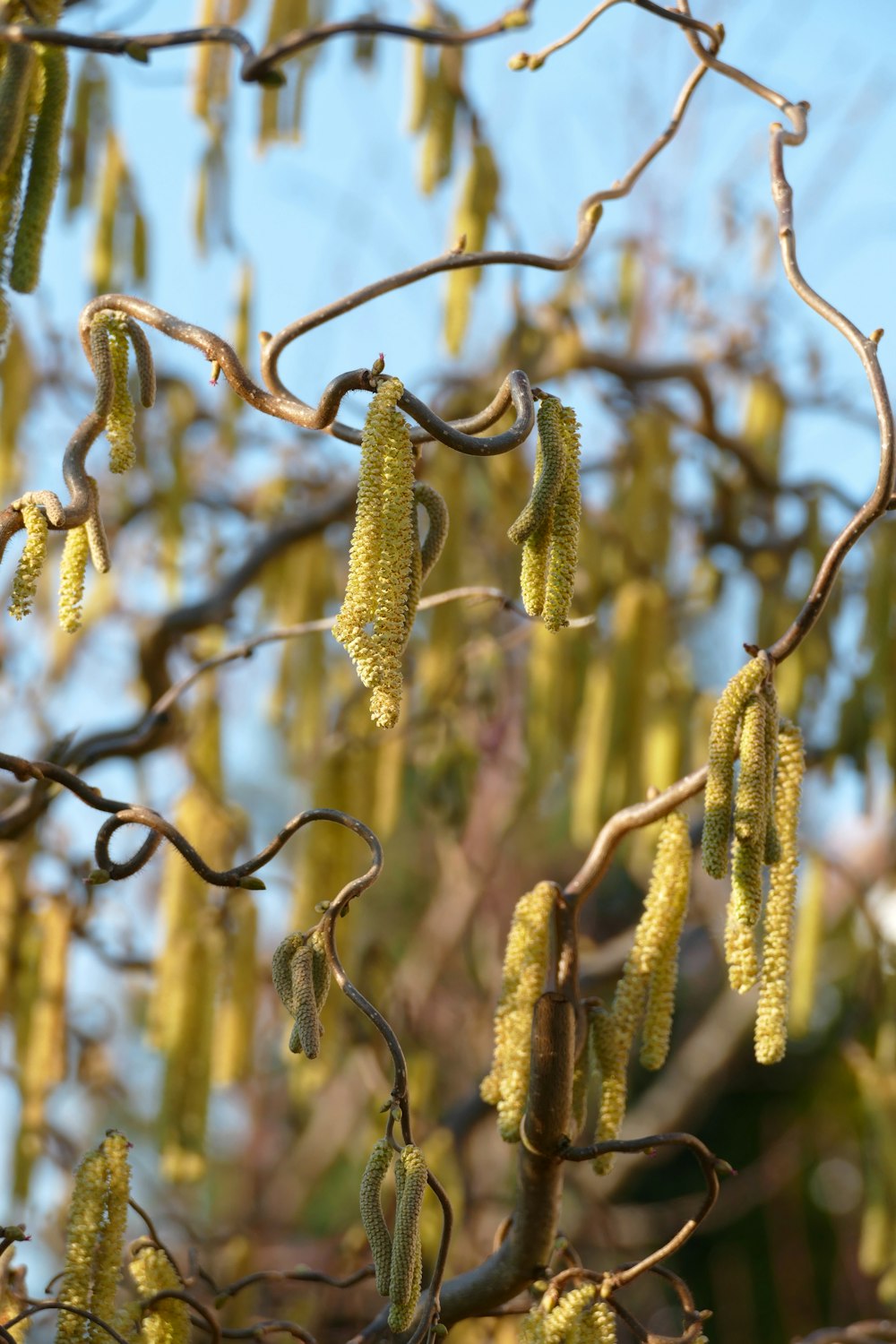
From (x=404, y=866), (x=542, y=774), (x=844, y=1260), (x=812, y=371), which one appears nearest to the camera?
(x=542, y=774)

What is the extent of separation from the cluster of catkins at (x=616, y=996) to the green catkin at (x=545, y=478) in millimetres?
334

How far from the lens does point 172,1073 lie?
89.0 inches

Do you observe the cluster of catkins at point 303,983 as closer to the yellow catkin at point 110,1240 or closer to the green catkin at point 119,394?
the yellow catkin at point 110,1240

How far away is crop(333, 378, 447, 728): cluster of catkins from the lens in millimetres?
1017

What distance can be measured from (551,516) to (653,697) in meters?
2.00

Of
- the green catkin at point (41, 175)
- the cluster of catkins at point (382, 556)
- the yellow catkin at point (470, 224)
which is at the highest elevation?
the yellow catkin at point (470, 224)

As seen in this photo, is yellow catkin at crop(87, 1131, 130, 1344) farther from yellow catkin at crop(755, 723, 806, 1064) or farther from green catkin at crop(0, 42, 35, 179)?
green catkin at crop(0, 42, 35, 179)

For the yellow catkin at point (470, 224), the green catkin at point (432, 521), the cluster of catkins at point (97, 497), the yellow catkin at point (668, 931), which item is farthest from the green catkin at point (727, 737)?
the yellow catkin at point (470, 224)

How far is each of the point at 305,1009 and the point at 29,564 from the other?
0.37 m

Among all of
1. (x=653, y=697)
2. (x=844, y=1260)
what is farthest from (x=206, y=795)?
(x=844, y=1260)

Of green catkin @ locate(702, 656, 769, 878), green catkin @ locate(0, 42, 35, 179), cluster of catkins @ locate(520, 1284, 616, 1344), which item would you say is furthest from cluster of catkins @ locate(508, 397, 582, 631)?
green catkin @ locate(0, 42, 35, 179)

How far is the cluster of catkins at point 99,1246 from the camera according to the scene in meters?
1.20

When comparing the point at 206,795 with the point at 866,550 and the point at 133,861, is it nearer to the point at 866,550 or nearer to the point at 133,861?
the point at 133,861

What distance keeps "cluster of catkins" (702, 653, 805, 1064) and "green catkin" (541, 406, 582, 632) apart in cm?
16
